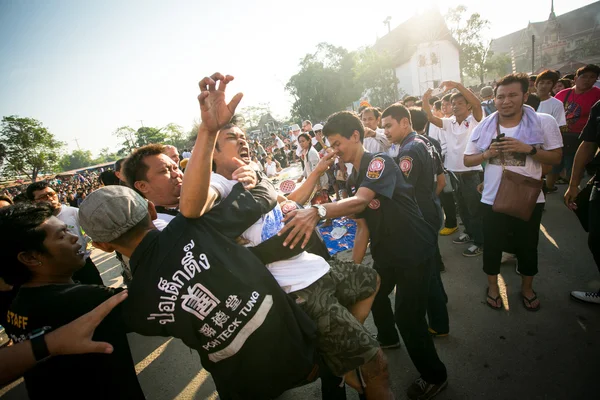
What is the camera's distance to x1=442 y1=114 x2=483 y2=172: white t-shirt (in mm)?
4719

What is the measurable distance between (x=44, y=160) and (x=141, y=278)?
5583 cm

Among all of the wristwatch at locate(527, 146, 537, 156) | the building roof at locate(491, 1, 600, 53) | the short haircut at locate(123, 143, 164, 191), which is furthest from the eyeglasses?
the building roof at locate(491, 1, 600, 53)

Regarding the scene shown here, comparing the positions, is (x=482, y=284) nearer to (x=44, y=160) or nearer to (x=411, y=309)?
(x=411, y=309)

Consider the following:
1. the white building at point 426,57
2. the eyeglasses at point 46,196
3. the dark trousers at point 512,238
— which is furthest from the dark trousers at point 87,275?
the white building at point 426,57

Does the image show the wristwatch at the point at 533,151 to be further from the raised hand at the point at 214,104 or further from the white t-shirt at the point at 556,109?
the white t-shirt at the point at 556,109

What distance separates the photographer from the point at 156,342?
162 inches

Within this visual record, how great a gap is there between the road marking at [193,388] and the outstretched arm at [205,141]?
2732 millimetres

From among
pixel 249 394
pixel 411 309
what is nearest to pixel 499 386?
pixel 411 309

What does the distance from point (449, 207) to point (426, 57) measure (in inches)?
1671

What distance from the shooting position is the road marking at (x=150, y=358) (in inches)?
142

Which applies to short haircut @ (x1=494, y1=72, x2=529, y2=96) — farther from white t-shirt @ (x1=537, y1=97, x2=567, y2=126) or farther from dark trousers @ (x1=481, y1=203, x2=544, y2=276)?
white t-shirt @ (x1=537, y1=97, x2=567, y2=126)

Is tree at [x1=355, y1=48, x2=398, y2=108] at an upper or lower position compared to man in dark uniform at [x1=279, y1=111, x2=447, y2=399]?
upper

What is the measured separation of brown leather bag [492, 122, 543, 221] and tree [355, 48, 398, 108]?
35682mm

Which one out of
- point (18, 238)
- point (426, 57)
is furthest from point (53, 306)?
point (426, 57)
